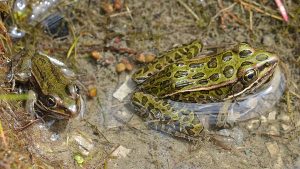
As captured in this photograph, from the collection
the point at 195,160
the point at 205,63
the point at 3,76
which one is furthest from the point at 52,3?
the point at 195,160

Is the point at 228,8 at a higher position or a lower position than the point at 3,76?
higher

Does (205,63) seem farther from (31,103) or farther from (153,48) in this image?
(31,103)

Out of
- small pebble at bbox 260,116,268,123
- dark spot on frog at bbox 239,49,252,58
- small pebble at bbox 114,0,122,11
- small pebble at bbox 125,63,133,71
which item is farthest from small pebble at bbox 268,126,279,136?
small pebble at bbox 114,0,122,11

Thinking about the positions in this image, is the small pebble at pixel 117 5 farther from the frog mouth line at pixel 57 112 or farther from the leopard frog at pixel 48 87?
the frog mouth line at pixel 57 112

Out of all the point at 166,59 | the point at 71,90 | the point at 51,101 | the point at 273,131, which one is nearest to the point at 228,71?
the point at 166,59

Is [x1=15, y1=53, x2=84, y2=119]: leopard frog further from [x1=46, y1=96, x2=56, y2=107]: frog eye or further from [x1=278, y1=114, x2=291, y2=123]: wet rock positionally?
[x1=278, y1=114, x2=291, y2=123]: wet rock

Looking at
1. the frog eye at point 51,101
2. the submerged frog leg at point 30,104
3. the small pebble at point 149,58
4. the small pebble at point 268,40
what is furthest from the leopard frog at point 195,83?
the submerged frog leg at point 30,104

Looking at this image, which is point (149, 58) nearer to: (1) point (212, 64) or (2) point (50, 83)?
(1) point (212, 64)
